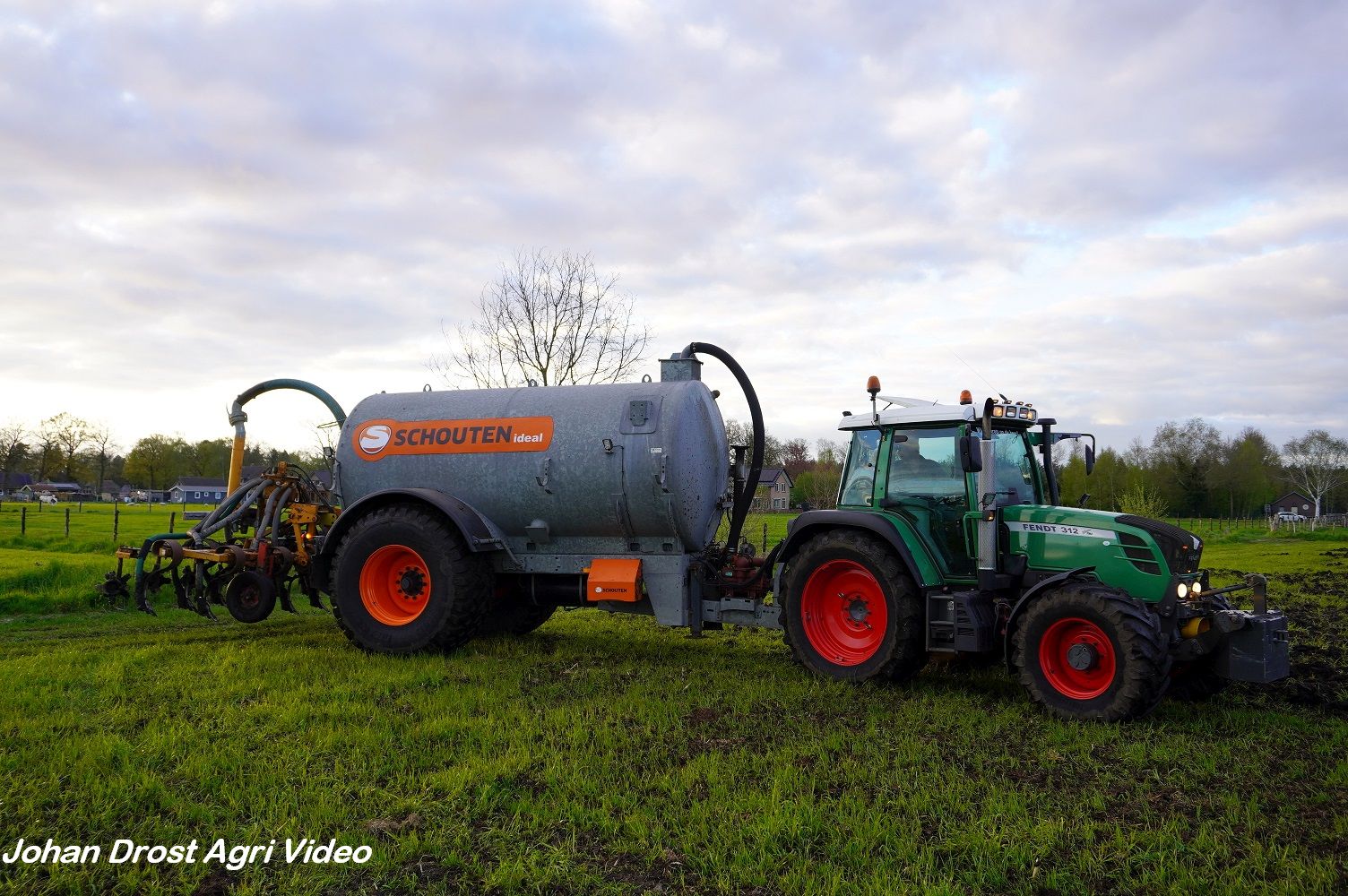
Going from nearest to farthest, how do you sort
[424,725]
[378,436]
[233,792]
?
→ 1. [233,792]
2. [424,725]
3. [378,436]

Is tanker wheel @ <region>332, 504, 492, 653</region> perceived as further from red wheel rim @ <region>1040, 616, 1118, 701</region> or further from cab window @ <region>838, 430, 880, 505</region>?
red wheel rim @ <region>1040, 616, 1118, 701</region>

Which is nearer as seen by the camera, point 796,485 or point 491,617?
point 491,617

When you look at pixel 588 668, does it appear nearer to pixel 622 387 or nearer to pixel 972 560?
pixel 622 387

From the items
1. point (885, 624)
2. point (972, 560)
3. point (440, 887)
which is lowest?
point (440, 887)

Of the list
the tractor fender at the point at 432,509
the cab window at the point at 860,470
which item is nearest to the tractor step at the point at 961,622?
the cab window at the point at 860,470

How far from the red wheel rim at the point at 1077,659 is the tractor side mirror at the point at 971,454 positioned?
1240 mm

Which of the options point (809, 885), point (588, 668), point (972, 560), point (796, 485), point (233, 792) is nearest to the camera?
point (809, 885)

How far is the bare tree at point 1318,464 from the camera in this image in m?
73.3

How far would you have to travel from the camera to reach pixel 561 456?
8711mm

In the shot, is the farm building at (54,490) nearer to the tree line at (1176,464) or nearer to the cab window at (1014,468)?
the tree line at (1176,464)

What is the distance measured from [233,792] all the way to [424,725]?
138 cm

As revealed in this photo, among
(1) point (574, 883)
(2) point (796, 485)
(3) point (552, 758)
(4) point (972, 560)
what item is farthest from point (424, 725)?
(2) point (796, 485)

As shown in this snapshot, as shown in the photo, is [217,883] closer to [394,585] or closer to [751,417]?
[394,585]

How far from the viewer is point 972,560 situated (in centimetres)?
737
